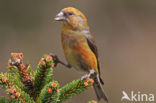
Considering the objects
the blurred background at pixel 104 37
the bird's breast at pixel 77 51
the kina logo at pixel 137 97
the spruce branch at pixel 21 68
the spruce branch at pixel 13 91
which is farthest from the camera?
the blurred background at pixel 104 37

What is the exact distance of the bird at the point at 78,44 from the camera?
3.83 meters

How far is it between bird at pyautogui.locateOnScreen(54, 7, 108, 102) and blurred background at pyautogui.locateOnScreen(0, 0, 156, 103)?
239 centimetres

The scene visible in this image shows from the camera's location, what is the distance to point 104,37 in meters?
7.11

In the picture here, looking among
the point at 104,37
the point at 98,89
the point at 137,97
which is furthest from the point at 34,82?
the point at 104,37

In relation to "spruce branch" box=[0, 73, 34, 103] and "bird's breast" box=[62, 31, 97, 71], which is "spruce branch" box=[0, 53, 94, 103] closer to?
"spruce branch" box=[0, 73, 34, 103]

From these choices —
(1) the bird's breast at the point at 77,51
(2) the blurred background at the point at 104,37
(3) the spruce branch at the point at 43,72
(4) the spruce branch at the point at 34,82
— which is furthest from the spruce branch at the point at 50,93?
(2) the blurred background at the point at 104,37

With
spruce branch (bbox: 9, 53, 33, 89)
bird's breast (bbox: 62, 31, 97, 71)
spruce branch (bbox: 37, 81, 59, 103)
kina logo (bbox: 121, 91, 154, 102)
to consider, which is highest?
spruce branch (bbox: 9, 53, 33, 89)

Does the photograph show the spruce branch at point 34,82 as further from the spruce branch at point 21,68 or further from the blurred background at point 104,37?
the blurred background at point 104,37

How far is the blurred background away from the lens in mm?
6684

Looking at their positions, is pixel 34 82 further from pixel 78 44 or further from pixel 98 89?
pixel 98 89

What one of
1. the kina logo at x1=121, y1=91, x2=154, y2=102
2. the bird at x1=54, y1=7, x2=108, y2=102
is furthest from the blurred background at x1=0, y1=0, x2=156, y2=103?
the bird at x1=54, y1=7, x2=108, y2=102

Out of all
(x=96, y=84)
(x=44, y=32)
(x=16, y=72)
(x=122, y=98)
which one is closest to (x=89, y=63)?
(x=96, y=84)

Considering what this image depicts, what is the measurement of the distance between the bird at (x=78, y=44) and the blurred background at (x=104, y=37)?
2.39m

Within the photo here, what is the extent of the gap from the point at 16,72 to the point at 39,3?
16.1 ft
